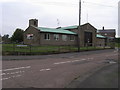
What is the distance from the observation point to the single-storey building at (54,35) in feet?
102

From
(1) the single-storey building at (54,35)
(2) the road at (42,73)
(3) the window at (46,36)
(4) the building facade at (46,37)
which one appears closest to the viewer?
(2) the road at (42,73)

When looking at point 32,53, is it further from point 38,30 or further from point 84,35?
point 84,35

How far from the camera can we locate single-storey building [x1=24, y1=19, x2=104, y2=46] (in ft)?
102

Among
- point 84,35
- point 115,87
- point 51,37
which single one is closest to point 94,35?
point 84,35

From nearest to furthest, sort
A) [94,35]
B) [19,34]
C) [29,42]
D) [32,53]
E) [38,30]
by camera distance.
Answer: [32,53], [38,30], [29,42], [94,35], [19,34]

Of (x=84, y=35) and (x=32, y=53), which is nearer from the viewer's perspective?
(x=32, y=53)

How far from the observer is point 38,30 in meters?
30.8

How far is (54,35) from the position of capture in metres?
33.0

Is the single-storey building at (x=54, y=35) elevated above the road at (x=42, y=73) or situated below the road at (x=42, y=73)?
above

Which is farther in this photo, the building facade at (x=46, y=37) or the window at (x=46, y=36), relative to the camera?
the window at (x=46, y=36)

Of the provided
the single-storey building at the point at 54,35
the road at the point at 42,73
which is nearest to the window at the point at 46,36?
the single-storey building at the point at 54,35

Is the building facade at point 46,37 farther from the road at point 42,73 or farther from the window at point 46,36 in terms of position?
the road at point 42,73

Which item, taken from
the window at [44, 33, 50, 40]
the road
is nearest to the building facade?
the window at [44, 33, 50, 40]

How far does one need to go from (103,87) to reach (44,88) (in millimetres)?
2195
